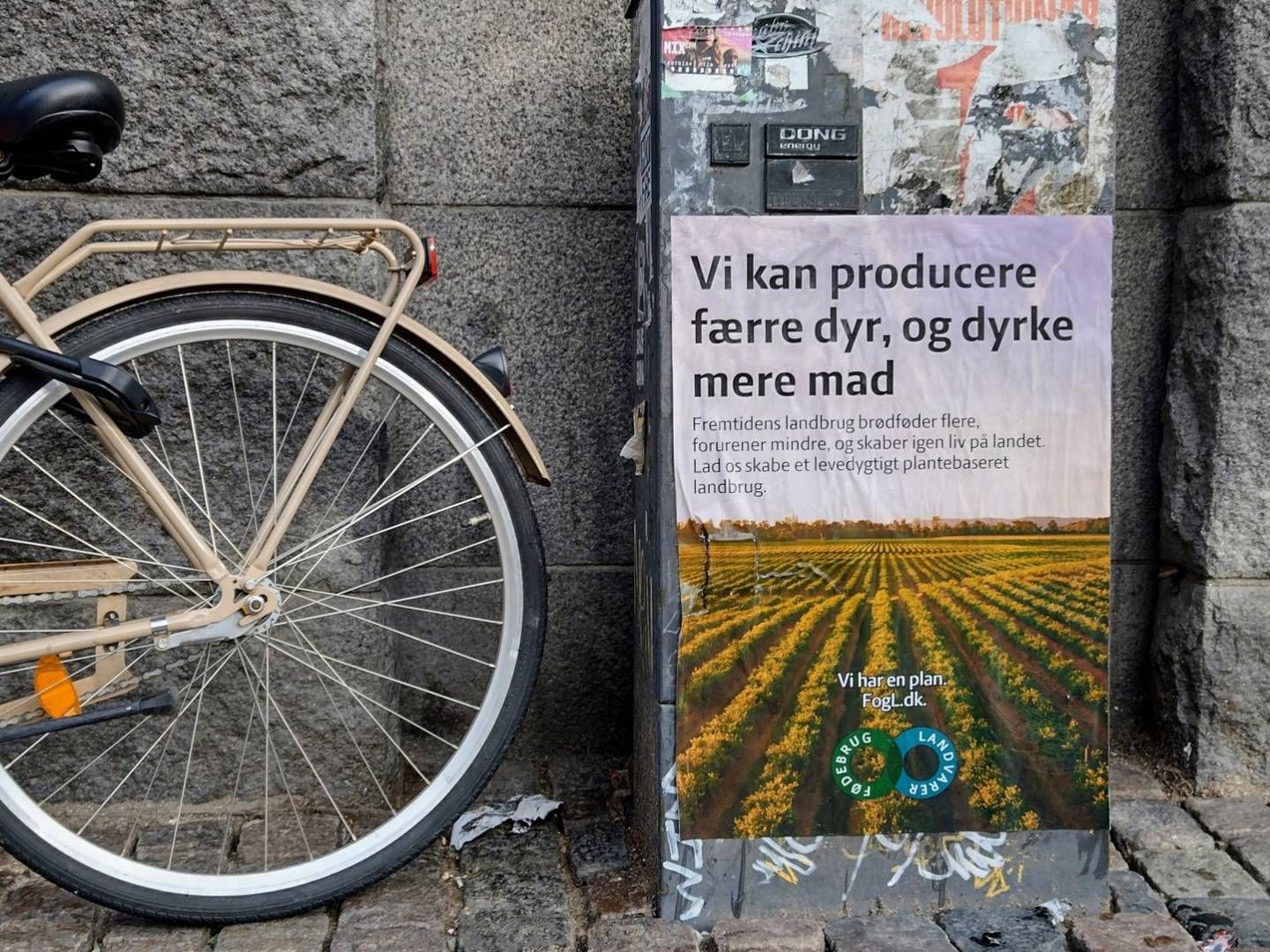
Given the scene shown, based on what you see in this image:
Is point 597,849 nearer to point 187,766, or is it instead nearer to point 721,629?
point 721,629

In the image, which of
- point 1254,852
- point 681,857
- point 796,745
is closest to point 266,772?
point 681,857

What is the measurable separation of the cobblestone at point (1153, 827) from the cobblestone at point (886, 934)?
2.00 feet

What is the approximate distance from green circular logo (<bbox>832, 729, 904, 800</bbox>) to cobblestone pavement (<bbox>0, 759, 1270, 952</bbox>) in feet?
0.83

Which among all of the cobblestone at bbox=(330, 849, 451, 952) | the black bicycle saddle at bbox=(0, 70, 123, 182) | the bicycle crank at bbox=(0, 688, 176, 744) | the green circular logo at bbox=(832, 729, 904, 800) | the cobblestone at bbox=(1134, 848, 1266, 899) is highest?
the black bicycle saddle at bbox=(0, 70, 123, 182)

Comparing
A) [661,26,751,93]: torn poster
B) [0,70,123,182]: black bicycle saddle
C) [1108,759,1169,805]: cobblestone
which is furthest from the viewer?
[1108,759,1169,805]: cobblestone

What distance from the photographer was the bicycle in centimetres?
230

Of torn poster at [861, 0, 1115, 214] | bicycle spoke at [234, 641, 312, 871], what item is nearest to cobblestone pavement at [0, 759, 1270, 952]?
bicycle spoke at [234, 641, 312, 871]

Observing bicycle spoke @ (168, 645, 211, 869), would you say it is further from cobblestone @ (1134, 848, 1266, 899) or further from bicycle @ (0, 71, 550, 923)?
cobblestone @ (1134, 848, 1266, 899)

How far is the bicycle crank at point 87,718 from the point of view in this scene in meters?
2.27

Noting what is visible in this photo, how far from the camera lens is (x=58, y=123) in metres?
2.17

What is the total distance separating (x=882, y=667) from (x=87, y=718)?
152 centimetres

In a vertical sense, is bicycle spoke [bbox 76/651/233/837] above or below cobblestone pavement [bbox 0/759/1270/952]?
above

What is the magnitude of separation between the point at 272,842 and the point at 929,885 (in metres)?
1.42

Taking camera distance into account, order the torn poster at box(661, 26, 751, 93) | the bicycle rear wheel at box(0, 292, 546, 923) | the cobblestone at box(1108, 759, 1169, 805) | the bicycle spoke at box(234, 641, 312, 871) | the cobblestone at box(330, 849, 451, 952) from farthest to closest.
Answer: the cobblestone at box(1108, 759, 1169, 805)
the bicycle spoke at box(234, 641, 312, 871)
the bicycle rear wheel at box(0, 292, 546, 923)
the cobblestone at box(330, 849, 451, 952)
the torn poster at box(661, 26, 751, 93)
